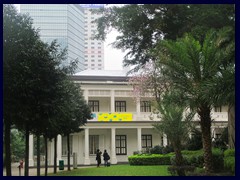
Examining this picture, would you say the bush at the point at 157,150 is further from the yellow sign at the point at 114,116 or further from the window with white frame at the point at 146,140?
the yellow sign at the point at 114,116

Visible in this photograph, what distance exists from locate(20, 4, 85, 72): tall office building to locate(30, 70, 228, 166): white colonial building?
14.2 feet

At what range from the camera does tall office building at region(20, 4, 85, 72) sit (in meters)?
15.9

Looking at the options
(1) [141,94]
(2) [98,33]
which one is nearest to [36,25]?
(2) [98,33]

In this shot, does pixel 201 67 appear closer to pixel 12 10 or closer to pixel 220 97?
pixel 220 97

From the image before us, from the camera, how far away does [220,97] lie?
43.1 ft

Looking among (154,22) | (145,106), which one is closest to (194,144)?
(145,106)

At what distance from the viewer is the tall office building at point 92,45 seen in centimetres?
1945

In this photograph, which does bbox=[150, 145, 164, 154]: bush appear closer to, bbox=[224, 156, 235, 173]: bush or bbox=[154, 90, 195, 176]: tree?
bbox=[154, 90, 195, 176]: tree

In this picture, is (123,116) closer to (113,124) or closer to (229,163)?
(113,124)

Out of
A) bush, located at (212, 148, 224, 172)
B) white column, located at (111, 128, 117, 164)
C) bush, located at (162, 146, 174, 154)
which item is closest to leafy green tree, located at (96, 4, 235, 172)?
bush, located at (212, 148, 224, 172)

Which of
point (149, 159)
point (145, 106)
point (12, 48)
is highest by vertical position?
point (12, 48)

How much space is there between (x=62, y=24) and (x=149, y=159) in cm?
1204

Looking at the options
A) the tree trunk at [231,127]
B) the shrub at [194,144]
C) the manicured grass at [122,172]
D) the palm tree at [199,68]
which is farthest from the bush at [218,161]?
the shrub at [194,144]

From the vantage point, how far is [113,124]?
83.3 feet
